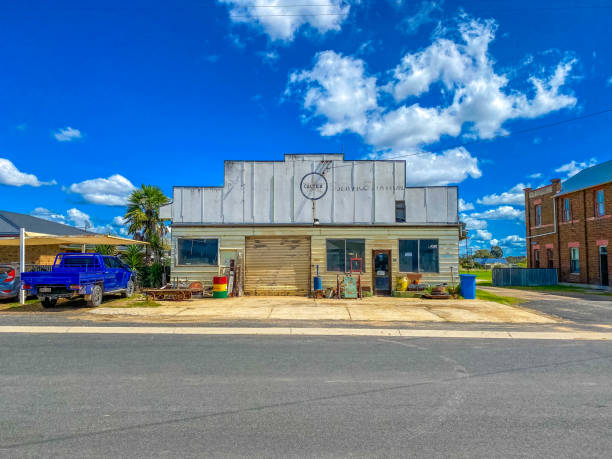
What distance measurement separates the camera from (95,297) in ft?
45.4

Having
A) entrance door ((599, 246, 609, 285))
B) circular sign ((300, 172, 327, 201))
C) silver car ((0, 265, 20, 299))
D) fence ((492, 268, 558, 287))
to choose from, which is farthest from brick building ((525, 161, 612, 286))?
silver car ((0, 265, 20, 299))

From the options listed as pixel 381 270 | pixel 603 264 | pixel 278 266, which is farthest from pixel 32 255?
pixel 603 264

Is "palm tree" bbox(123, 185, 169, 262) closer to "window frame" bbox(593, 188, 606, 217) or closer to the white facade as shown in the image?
the white facade

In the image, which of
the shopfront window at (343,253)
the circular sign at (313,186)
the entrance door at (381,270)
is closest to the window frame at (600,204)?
the entrance door at (381,270)

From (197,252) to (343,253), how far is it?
6.77 m

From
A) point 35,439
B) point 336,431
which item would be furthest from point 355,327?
point 35,439

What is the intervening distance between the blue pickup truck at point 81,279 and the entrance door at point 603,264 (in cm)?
2707

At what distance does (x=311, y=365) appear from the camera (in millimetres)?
6531

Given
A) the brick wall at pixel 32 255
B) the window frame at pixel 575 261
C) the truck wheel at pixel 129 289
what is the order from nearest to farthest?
the truck wheel at pixel 129 289, the brick wall at pixel 32 255, the window frame at pixel 575 261

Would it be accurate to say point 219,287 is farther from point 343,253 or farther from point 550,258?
point 550,258

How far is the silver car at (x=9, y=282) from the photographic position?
14773 mm

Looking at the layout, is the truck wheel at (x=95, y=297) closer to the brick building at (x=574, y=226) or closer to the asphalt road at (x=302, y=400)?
the asphalt road at (x=302, y=400)

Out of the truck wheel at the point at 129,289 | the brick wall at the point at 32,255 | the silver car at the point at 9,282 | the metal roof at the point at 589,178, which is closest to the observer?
the silver car at the point at 9,282

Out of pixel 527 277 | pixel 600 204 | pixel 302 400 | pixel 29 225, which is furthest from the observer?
pixel 527 277
